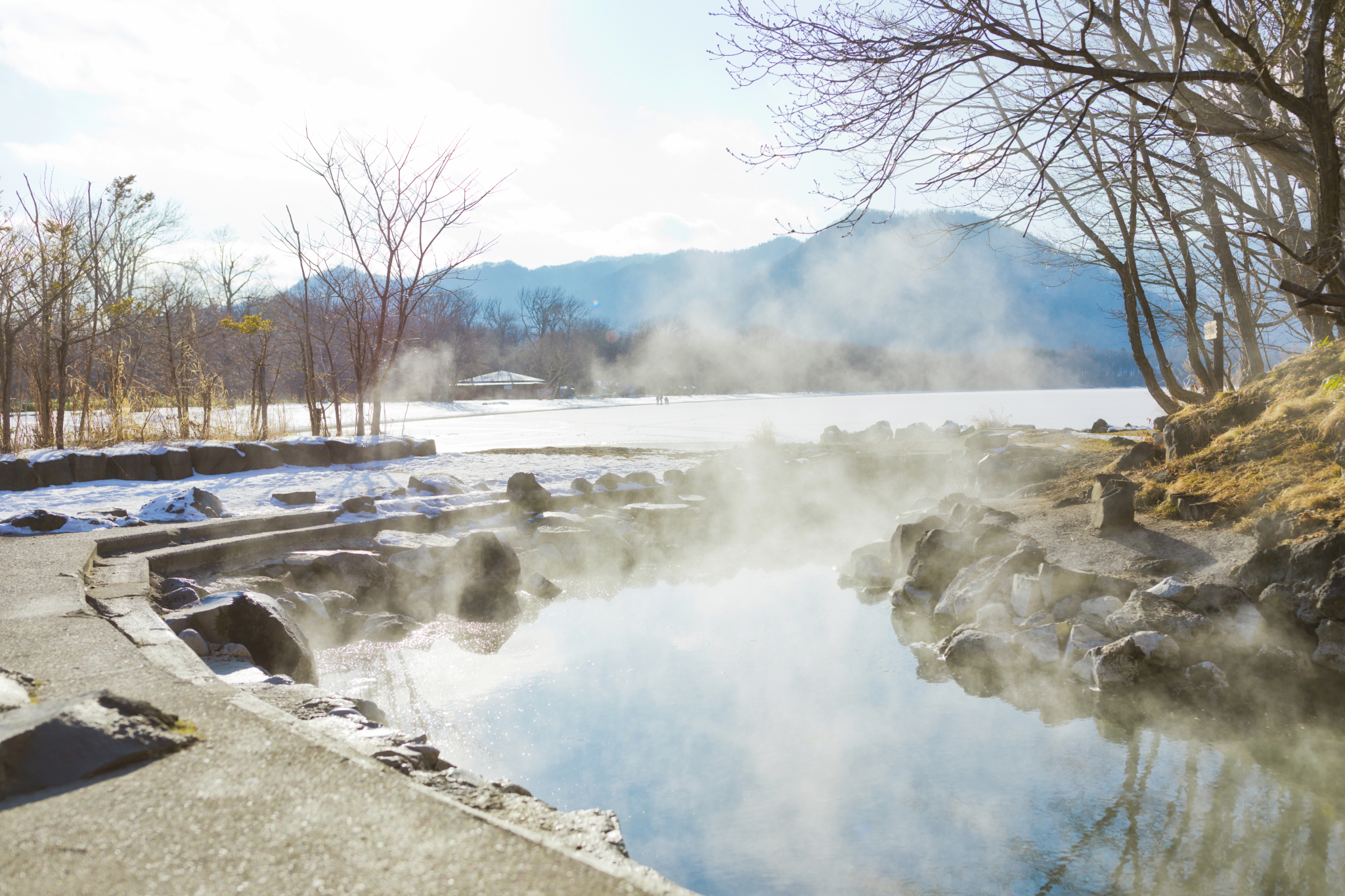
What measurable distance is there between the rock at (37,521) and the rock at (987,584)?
622 cm

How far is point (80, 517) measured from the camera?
16.9 ft

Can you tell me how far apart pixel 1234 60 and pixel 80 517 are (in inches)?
322

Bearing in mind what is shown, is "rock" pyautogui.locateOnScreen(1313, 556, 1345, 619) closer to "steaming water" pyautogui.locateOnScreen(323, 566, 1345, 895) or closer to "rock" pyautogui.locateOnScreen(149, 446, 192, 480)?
"steaming water" pyautogui.locateOnScreen(323, 566, 1345, 895)

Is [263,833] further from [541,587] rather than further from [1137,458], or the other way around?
[1137,458]

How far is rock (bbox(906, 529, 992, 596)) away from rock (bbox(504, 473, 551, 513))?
3.81 metres

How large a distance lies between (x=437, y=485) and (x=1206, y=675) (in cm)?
667

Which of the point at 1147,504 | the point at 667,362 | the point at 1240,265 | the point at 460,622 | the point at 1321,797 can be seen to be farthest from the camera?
the point at 667,362

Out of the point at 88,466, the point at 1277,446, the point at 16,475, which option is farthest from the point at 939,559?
the point at 16,475

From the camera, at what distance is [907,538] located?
6.19 metres

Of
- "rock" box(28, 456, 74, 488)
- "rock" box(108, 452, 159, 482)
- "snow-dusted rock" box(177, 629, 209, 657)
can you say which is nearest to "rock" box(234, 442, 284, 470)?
"rock" box(108, 452, 159, 482)

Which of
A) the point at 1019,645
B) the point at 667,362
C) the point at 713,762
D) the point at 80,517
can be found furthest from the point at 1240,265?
the point at 667,362

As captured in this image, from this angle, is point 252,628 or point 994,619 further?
point 994,619

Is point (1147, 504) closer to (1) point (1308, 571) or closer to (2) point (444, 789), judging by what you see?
(1) point (1308, 571)

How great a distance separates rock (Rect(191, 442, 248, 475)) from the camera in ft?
27.0
